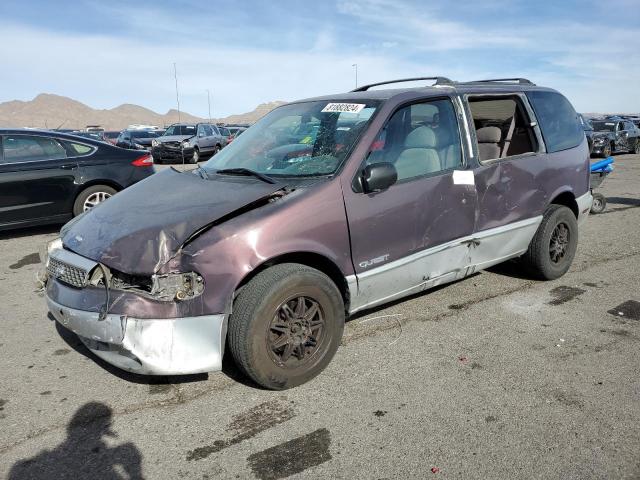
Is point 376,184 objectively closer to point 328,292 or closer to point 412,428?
point 328,292

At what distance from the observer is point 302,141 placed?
3.91m

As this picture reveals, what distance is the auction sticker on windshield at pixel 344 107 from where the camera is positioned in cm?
386

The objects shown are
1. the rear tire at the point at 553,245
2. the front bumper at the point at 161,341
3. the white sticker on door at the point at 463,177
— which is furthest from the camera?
the rear tire at the point at 553,245

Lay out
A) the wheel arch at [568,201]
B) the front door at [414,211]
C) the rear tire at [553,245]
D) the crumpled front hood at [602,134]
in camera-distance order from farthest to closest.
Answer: the crumpled front hood at [602,134] < the wheel arch at [568,201] < the rear tire at [553,245] < the front door at [414,211]

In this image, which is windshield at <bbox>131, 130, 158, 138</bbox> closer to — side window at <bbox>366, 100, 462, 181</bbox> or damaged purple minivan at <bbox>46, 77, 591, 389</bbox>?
damaged purple minivan at <bbox>46, 77, 591, 389</bbox>

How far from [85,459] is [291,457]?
1004 millimetres

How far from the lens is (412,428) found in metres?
2.80

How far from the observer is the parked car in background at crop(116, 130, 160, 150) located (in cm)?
2284

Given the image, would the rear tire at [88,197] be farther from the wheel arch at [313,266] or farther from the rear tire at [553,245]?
the rear tire at [553,245]

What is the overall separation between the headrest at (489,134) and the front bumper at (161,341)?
3000mm

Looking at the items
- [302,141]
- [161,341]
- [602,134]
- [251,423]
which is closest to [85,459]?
[161,341]

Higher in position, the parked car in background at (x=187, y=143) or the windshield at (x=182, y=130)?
the windshield at (x=182, y=130)

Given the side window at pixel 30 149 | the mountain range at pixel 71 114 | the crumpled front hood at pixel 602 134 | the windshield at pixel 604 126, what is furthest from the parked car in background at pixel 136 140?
the mountain range at pixel 71 114

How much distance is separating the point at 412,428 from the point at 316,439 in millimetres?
512
